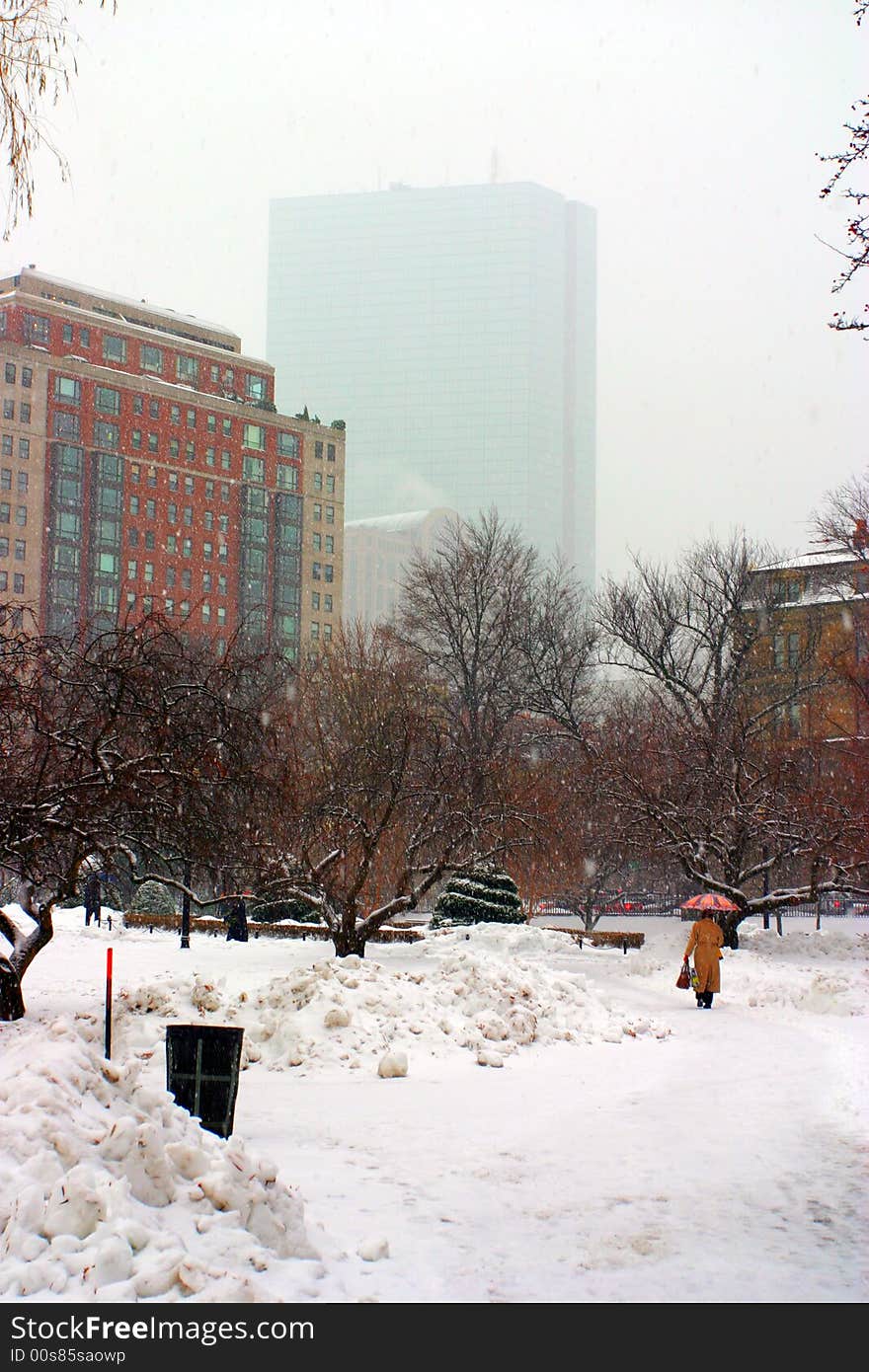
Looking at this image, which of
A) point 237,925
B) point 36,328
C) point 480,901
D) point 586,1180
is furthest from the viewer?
point 36,328

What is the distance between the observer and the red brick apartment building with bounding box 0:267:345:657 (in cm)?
10050

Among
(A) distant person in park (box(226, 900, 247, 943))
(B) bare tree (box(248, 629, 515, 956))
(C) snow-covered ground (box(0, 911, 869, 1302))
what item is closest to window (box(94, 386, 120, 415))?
(B) bare tree (box(248, 629, 515, 956))

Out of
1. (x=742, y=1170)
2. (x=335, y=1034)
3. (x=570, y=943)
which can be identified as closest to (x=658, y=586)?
(x=570, y=943)

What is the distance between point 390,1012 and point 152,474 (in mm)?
96034

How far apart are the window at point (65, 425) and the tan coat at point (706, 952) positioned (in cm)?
8800

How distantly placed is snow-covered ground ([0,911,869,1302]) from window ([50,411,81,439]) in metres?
85.9

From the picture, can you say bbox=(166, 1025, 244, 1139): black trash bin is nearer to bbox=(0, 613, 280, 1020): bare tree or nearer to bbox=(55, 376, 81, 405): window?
bbox=(0, 613, 280, 1020): bare tree

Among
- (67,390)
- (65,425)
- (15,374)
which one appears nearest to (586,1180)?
(15,374)

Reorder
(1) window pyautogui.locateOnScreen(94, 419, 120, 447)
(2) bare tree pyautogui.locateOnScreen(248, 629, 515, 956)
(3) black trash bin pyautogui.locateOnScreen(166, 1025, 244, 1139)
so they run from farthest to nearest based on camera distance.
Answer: (1) window pyautogui.locateOnScreen(94, 419, 120, 447) < (2) bare tree pyautogui.locateOnScreen(248, 629, 515, 956) < (3) black trash bin pyautogui.locateOnScreen(166, 1025, 244, 1139)

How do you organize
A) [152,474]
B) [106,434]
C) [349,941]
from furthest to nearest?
1. [152,474]
2. [106,434]
3. [349,941]

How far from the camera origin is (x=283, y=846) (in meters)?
24.0

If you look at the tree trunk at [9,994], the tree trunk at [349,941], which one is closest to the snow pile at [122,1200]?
the tree trunk at [9,994]

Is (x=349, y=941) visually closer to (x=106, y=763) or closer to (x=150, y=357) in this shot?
(x=106, y=763)

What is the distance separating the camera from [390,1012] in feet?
54.6
